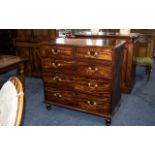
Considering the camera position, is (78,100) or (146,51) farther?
(146,51)

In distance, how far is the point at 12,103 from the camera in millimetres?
1095

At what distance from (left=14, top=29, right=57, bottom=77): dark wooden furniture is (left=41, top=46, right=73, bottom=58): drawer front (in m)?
1.46

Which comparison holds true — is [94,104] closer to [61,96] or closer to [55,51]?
[61,96]

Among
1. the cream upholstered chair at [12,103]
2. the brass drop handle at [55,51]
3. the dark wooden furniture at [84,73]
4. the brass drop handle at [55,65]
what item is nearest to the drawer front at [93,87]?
the dark wooden furniture at [84,73]

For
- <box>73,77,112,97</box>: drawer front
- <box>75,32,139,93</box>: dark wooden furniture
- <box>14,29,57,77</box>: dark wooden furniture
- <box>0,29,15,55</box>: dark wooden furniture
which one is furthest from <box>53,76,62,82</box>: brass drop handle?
<box>0,29,15,55</box>: dark wooden furniture

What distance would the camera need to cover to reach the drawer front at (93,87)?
243 centimetres

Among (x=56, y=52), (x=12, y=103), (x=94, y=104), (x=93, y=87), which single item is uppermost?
(x=56, y=52)

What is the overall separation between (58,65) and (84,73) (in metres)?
0.39

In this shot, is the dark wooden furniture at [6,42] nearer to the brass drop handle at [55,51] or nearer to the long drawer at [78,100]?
the long drawer at [78,100]

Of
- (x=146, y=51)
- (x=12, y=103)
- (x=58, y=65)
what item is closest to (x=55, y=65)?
(x=58, y=65)

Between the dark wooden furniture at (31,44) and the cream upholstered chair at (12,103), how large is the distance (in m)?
2.96

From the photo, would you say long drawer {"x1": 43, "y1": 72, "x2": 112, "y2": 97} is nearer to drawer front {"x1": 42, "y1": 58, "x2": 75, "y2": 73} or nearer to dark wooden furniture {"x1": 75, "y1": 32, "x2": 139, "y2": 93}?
drawer front {"x1": 42, "y1": 58, "x2": 75, "y2": 73}
